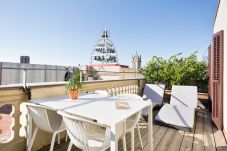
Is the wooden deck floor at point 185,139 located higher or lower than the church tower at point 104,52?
lower

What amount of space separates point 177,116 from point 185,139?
2.38 ft

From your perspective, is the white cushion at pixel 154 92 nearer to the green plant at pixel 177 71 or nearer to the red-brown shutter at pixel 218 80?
the green plant at pixel 177 71

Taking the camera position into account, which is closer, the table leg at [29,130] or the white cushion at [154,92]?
the table leg at [29,130]

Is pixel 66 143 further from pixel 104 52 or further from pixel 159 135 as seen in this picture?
pixel 104 52

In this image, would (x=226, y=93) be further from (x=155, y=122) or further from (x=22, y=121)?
(x=22, y=121)

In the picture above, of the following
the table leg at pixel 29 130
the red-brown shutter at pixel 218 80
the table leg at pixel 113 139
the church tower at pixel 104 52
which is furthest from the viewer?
the church tower at pixel 104 52

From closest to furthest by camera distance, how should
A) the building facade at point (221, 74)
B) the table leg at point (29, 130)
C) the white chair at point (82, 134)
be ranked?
the white chair at point (82, 134) → the table leg at point (29, 130) → the building facade at point (221, 74)

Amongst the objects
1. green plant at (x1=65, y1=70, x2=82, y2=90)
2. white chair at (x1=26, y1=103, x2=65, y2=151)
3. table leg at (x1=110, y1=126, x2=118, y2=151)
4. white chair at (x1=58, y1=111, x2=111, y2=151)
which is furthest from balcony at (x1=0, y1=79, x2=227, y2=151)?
table leg at (x1=110, y1=126, x2=118, y2=151)

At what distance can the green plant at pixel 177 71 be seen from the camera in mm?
5645

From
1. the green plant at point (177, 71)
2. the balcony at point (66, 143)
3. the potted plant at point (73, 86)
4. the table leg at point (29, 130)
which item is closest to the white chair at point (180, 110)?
the balcony at point (66, 143)

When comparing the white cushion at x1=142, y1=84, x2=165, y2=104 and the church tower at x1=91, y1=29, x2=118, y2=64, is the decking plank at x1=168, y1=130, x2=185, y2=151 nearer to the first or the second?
the white cushion at x1=142, y1=84, x2=165, y2=104

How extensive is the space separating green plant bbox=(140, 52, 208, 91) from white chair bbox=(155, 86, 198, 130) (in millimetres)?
1001

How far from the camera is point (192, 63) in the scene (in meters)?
5.71

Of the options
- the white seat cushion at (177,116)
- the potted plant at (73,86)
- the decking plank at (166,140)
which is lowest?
the decking plank at (166,140)
